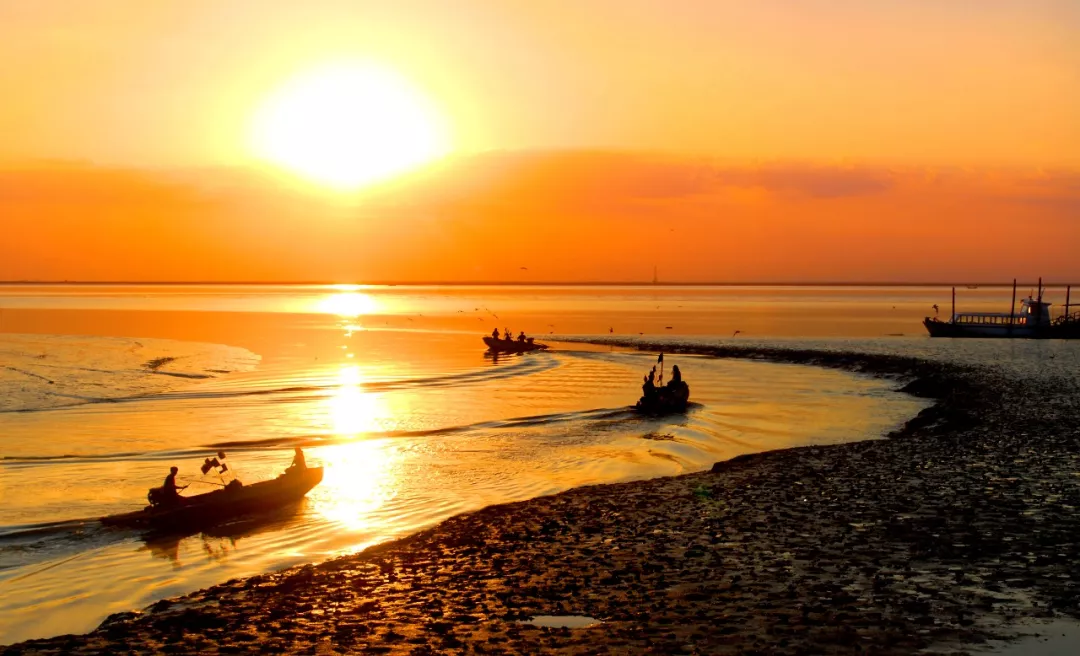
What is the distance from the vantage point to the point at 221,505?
1080 inches

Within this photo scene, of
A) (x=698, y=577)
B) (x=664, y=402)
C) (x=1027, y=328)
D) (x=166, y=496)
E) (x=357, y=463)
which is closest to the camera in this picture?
(x=698, y=577)

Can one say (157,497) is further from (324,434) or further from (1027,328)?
(1027,328)

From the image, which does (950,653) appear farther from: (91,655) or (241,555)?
(241,555)

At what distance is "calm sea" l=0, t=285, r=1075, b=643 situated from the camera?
23.5 meters

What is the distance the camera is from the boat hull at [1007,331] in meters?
108

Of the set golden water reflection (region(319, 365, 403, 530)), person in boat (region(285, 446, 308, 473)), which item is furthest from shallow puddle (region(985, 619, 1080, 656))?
person in boat (region(285, 446, 308, 473))

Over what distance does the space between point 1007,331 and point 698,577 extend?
349ft

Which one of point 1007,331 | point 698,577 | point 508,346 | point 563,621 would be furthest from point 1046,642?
point 1007,331

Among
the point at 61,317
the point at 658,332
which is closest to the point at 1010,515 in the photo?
the point at 658,332

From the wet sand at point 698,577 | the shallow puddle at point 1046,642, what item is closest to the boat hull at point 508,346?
the wet sand at point 698,577

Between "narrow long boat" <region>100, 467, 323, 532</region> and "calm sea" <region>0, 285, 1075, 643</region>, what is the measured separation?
0.62 metres

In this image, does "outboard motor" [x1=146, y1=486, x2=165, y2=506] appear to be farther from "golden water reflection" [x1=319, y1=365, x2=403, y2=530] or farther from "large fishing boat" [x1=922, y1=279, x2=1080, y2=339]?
"large fishing boat" [x1=922, y1=279, x2=1080, y2=339]

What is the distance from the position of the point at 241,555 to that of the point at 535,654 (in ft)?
39.0

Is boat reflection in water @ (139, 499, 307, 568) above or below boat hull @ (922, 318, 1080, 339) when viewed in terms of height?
below
